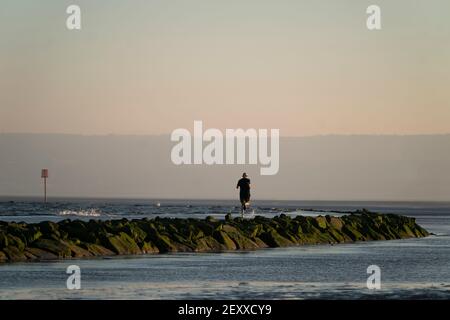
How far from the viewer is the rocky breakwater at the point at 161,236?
113 feet

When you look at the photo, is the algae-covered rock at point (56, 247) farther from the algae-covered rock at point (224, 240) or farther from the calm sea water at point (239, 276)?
the algae-covered rock at point (224, 240)

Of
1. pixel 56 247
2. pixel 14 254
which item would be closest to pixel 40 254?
pixel 56 247

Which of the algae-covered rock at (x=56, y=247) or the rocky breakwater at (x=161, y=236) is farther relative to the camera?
the rocky breakwater at (x=161, y=236)

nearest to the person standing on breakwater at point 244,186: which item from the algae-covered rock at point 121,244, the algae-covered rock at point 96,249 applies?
the algae-covered rock at point 121,244

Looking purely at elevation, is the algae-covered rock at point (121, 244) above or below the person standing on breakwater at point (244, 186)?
below

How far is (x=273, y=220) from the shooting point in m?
48.0

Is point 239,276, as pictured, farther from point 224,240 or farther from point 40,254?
point 224,240

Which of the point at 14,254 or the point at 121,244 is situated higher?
the point at 121,244

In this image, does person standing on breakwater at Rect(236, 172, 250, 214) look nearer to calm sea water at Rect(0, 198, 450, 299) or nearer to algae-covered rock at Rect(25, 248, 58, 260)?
calm sea water at Rect(0, 198, 450, 299)

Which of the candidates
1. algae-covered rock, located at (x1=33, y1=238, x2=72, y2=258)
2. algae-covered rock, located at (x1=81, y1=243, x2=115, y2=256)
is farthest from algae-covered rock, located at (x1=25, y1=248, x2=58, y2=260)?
algae-covered rock, located at (x1=81, y1=243, x2=115, y2=256)

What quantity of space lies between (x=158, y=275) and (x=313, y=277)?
14.3 feet

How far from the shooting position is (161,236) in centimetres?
3928

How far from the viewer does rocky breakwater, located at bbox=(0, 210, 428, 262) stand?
34572 mm
